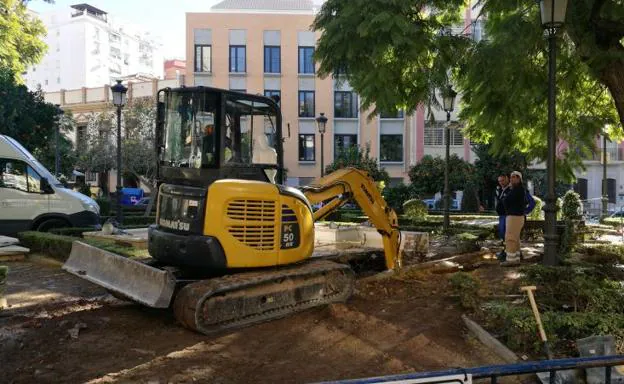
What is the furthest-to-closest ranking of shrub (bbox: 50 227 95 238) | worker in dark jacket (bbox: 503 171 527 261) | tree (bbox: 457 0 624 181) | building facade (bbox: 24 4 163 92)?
building facade (bbox: 24 4 163 92) < shrub (bbox: 50 227 95 238) < worker in dark jacket (bbox: 503 171 527 261) < tree (bbox: 457 0 624 181)

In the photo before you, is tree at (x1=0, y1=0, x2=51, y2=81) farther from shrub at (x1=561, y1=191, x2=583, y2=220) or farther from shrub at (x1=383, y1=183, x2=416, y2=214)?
shrub at (x1=561, y1=191, x2=583, y2=220)

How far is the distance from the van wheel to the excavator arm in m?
8.74

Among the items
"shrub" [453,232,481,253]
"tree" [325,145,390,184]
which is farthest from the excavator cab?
"tree" [325,145,390,184]

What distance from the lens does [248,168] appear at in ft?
24.2

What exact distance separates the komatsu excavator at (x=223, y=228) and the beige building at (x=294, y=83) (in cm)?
3431

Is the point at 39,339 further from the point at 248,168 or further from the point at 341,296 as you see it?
the point at 341,296

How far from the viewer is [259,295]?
7043 millimetres

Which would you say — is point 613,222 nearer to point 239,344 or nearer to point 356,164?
point 356,164

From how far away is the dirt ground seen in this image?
542 centimetres

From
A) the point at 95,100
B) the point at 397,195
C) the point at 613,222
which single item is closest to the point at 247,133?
the point at 613,222

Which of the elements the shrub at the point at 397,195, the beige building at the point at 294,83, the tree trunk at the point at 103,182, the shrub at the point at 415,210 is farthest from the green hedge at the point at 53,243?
the tree trunk at the point at 103,182

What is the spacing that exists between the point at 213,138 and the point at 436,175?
942 inches

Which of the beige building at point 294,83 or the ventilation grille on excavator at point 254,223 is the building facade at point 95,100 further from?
the ventilation grille on excavator at point 254,223

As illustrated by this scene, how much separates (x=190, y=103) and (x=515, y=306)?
451 centimetres
